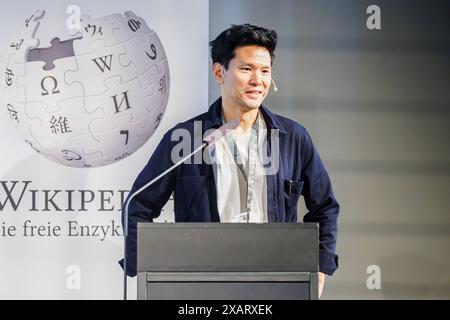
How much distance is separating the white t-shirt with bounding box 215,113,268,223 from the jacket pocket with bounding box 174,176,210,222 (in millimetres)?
71

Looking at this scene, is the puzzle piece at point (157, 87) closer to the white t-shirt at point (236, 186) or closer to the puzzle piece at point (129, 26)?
the puzzle piece at point (129, 26)

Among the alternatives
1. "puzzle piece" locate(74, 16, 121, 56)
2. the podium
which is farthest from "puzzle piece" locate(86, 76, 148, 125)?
the podium

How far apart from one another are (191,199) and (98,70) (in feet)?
2.63

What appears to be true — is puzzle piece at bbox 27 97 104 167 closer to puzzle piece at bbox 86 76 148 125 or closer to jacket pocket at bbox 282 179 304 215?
puzzle piece at bbox 86 76 148 125

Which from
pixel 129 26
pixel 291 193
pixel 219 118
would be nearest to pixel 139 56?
pixel 129 26

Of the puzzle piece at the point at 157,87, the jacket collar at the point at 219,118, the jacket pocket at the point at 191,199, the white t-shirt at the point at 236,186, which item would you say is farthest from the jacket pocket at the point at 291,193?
the puzzle piece at the point at 157,87

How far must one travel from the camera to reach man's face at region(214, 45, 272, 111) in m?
4.29

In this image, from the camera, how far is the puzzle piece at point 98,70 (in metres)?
4.40

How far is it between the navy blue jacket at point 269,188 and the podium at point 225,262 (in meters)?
1.20

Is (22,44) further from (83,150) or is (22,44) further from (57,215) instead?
(57,215)

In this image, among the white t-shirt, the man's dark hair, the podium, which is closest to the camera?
the podium

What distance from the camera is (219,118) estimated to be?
4.36 m
